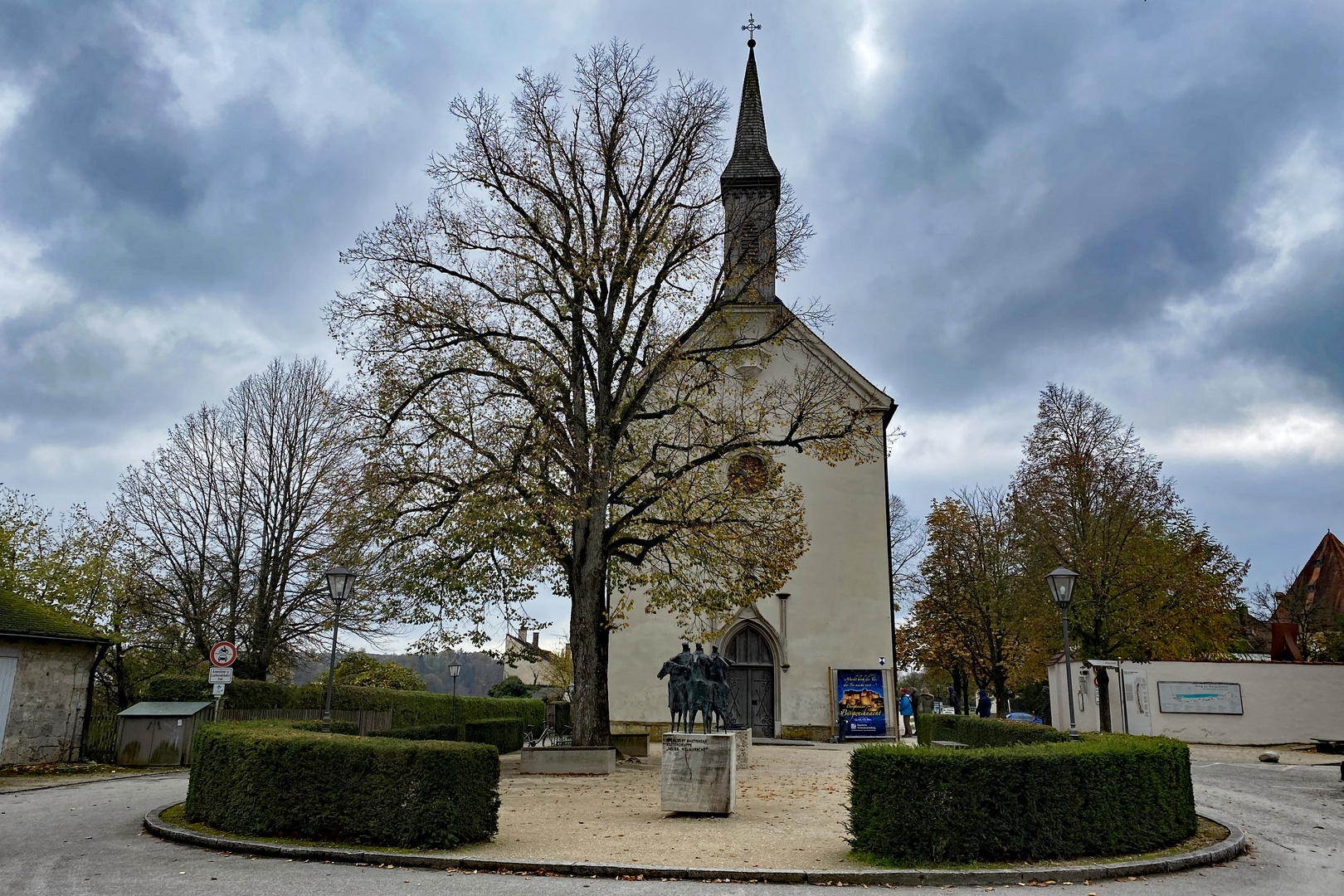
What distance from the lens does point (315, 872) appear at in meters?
8.04

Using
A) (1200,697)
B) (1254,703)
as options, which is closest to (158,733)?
(1200,697)

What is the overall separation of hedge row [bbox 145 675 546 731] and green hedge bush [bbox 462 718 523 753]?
0.75 m

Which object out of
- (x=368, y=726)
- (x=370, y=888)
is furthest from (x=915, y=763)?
(x=368, y=726)

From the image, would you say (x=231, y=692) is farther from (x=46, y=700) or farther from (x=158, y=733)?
(x=46, y=700)

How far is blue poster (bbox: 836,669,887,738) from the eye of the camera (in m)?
25.3

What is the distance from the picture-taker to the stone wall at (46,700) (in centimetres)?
1781

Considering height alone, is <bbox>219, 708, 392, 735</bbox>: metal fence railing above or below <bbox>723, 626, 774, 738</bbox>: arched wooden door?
below

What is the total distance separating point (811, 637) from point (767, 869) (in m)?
18.6

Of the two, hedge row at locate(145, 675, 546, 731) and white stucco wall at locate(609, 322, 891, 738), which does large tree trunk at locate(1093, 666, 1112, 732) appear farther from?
hedge row at locate(145, 675, 546, 731)

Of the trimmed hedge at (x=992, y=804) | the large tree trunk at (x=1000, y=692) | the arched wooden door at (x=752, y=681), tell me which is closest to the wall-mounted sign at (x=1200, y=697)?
the arched wooden door at (x=752, y=681)

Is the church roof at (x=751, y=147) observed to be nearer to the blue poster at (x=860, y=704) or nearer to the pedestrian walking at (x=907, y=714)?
the blue poster at (x=860, y=704)

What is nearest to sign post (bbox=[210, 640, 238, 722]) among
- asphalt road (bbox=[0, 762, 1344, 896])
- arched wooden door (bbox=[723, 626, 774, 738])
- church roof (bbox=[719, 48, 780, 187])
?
asphalt road (bbox=[0, 762, 1344, 896])

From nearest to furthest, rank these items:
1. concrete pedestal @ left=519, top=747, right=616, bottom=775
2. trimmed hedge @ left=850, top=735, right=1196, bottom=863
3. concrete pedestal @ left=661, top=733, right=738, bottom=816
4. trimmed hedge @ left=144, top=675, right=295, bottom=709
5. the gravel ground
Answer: trimmed hedge @ left=850, top=735, right=1196, bottom=863
the gravel ground
concrete pedestal @ left=661, top=733, right=738, bottom=816
concrete pedestal @ left=519, top=747, right=616, bottom=775
trimmed hedge @ left=144, top=675, right=295, bottom=709

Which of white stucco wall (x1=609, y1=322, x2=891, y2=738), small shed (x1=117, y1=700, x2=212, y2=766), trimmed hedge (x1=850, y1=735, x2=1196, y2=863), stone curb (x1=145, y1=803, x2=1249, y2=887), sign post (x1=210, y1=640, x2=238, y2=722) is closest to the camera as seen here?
stone curb (x1=145, y1=803, x2=1249, y2=887)
